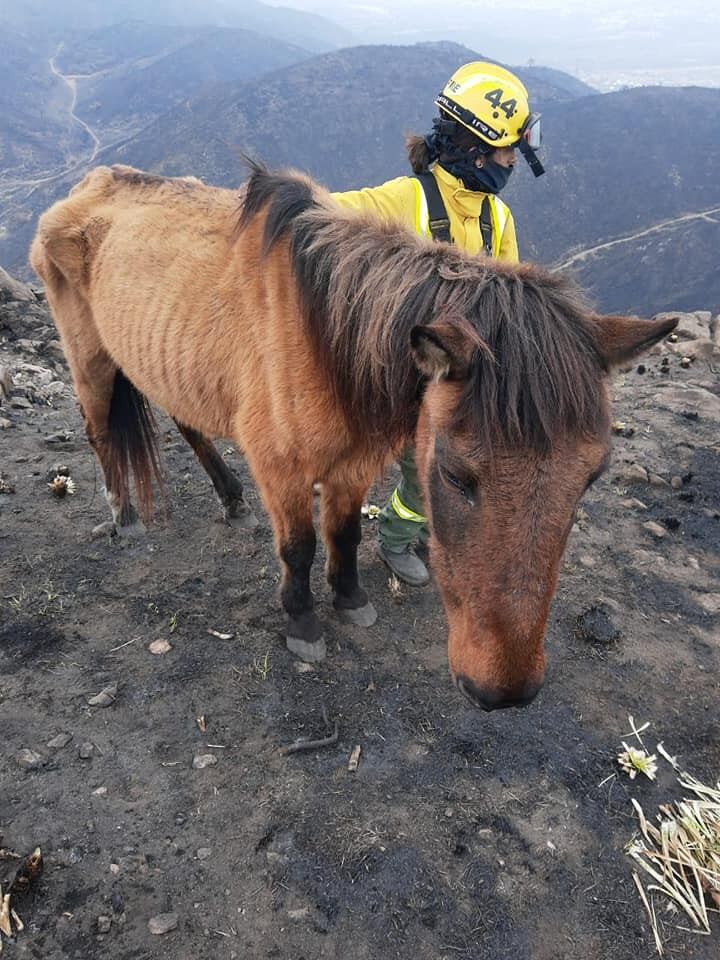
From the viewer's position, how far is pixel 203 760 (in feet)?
10.5

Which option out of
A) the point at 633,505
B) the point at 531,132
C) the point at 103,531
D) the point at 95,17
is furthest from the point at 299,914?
the point at 95,17

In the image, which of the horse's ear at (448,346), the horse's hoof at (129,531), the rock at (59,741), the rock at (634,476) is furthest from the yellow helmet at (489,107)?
the rock at (59,741)

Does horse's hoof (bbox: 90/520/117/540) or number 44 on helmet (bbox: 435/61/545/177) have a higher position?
number 44 on helmet (bbox: 435/61/545/177)

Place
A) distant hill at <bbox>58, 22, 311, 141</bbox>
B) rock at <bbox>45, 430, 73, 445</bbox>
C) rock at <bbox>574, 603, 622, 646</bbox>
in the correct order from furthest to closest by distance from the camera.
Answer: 1. distant hill at <bbox>58, 22, 311, 141</bbox>
2. rock at <bbox>45, 430, 73, 445</bbox>
3. rock at <bbox>574, 603, 622, 646</bbox>

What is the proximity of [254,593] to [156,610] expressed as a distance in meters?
0.73

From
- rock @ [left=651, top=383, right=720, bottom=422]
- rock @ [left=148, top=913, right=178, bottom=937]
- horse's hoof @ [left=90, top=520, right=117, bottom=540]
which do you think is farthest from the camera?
rock @ [left=651, top=383, right=720, bottom=422]

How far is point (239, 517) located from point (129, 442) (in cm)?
116

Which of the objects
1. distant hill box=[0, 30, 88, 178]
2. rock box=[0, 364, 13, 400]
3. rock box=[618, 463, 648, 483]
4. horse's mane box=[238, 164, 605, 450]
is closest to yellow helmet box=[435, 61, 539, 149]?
horse's mane box=[238, 164, 605, 450]

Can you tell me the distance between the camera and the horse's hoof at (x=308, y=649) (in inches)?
152

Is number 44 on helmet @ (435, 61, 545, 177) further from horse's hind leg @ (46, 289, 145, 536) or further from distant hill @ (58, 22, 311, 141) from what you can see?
distant hill @ (58, 22, 311, 141)

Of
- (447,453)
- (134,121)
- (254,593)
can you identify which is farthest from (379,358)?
(134,121)

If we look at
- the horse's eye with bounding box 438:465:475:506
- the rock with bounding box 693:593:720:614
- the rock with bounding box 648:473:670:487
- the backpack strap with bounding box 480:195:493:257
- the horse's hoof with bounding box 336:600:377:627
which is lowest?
the horse's hoof with bounding box 336:600:377:627

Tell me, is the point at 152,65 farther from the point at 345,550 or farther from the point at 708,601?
the point at 708,601

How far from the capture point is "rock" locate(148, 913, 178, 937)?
2410mm
